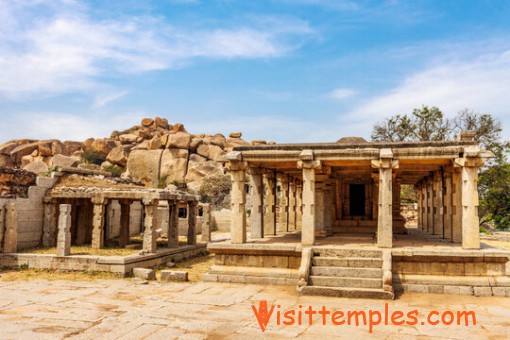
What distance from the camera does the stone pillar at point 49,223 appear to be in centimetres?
1814

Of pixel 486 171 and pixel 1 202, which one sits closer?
pixel 1 202

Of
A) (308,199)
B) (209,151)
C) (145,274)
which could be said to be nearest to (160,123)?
(209,151)

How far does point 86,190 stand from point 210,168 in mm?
27200

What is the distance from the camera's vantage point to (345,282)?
1120 centimetres

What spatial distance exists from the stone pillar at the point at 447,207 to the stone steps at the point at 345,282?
5520 millimetres

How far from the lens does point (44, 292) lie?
1145 cm

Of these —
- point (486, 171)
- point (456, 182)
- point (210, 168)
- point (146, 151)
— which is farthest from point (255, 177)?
point (146, 151)

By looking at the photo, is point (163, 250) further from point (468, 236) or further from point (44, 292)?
point (468, 236)

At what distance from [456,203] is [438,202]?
2.84 m

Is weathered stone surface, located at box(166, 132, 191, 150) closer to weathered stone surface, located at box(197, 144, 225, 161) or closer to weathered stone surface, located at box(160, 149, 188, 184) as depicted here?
weathered stone surface, located at box(160, 149, 188, 184)

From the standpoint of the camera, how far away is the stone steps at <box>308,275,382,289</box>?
11.0m

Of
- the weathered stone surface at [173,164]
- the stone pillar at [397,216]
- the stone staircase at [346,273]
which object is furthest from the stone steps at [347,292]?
the weathered stone surface at [173,164]

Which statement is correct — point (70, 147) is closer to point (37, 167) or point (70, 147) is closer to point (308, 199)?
point (37, 167)

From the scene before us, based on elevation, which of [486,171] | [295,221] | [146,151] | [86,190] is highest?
[146,151]
